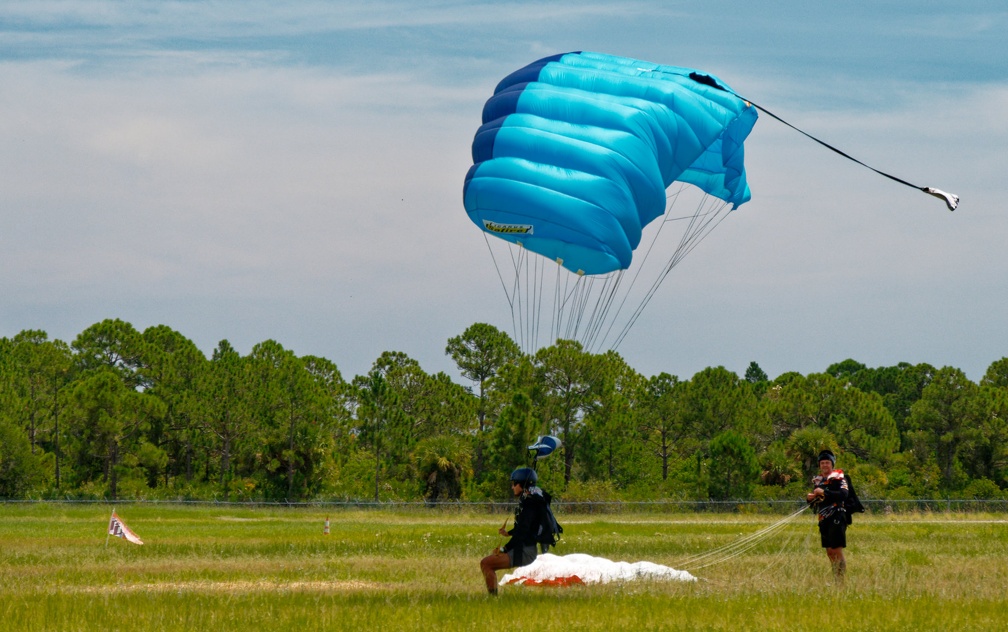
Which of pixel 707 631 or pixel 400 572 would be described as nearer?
pixel 707 631

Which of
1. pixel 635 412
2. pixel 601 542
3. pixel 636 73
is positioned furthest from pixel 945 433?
pixel 636 73

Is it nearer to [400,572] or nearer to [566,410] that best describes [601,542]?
[400,572]

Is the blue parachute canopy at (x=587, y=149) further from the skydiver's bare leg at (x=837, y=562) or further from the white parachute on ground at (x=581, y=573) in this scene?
the skydiver's bare leg at (x=837, y=562)

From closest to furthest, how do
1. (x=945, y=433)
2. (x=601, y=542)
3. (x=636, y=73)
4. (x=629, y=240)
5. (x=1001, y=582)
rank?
(x=1001, y=582) < (x=629, y=240) < (x=636, y=73) < (x=601, y=542) < (x=945, y=433)

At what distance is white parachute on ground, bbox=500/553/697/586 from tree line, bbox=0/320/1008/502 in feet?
136

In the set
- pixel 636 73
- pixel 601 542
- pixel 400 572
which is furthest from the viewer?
pixel 601 542

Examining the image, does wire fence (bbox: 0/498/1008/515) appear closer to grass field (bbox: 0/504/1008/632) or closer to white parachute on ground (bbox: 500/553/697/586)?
grass field (bbox: 0/504/1008/632)

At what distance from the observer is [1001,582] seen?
16875mm

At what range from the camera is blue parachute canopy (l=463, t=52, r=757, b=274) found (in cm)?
2009

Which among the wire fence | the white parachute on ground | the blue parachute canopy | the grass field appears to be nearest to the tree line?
the wire fence

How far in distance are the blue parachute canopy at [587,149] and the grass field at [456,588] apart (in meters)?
5.63

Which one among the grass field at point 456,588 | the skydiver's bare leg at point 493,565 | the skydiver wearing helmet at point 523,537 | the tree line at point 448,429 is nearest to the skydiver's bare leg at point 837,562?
the grass field at point 456,588

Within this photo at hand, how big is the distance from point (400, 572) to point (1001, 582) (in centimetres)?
871

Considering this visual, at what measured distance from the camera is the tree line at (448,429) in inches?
2485
